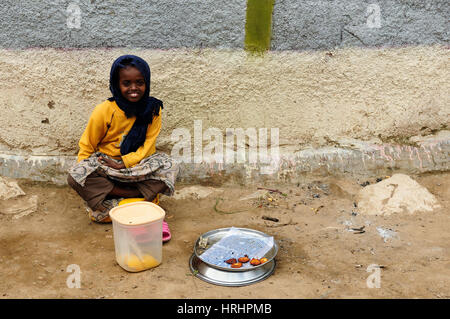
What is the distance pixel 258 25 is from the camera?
10.6 ft

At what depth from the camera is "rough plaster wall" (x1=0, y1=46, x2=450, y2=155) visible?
10.5 ft

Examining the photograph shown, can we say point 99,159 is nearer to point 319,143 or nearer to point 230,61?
point 230,61

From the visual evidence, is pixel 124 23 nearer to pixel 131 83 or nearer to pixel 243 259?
pixel 131 83

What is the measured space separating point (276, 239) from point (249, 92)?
120 centimetres

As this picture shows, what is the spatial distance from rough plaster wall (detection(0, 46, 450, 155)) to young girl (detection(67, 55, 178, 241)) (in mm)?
478

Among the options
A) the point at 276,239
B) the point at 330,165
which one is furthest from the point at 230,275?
the point at 330,165

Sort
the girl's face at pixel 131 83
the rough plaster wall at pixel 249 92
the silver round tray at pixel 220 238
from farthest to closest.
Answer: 1. the rough plaster wall at pixel 249 92
2. the girl's face at pixel 131 83
3. the silver round tray at pixel 220 238

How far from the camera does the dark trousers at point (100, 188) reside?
2725 millimetres

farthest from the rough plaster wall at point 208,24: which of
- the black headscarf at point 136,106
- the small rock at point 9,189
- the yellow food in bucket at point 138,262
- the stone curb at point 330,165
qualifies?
the yellow food in bucket at point 138,262

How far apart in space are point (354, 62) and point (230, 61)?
97cm

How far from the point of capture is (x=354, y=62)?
332 centimetres

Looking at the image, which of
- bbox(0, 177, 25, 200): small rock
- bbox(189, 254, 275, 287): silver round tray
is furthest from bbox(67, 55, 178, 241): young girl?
bbox(0, 177, 25, 200): small rock

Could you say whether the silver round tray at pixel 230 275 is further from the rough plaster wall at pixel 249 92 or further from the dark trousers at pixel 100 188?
the rough plaster wall at pixel 249 92

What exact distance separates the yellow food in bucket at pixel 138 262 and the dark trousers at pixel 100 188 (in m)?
0.56
